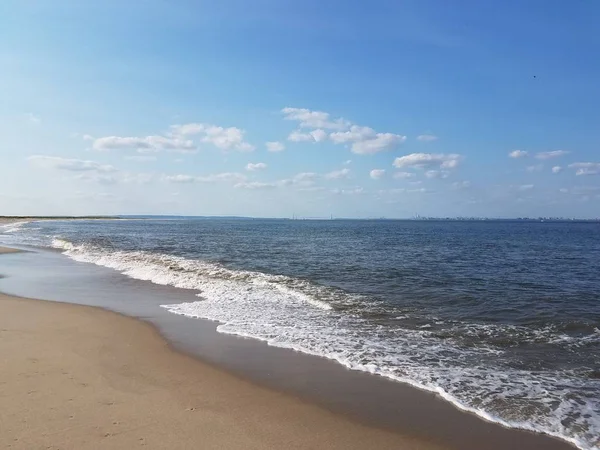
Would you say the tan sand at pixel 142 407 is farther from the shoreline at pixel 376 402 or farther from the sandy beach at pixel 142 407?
the shoreline at pixel 376 402

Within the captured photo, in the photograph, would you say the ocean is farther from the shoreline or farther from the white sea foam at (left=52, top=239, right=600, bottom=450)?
the shoreline

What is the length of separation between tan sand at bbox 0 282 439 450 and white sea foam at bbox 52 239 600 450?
6.84 ft

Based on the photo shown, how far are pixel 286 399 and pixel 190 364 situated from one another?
2512 millimetres

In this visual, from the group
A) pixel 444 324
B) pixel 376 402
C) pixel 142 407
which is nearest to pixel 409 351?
pixel 376 402

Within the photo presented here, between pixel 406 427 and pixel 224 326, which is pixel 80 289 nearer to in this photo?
pixel 224 326

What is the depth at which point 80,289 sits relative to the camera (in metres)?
17.2

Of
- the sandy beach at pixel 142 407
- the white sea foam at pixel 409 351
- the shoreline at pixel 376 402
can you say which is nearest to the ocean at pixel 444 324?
the white sea foam at pixel 409 351

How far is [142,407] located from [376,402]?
11.7ft

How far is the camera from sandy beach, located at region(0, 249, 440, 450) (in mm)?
5406

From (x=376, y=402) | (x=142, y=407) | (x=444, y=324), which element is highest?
(x=142, y=407)

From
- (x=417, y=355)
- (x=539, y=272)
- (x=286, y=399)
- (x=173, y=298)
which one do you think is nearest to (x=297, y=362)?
(x=286, y=399)

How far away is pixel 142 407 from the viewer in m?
6.27

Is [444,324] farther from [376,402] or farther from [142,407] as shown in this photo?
[142,407]

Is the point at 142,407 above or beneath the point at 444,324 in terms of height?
above
